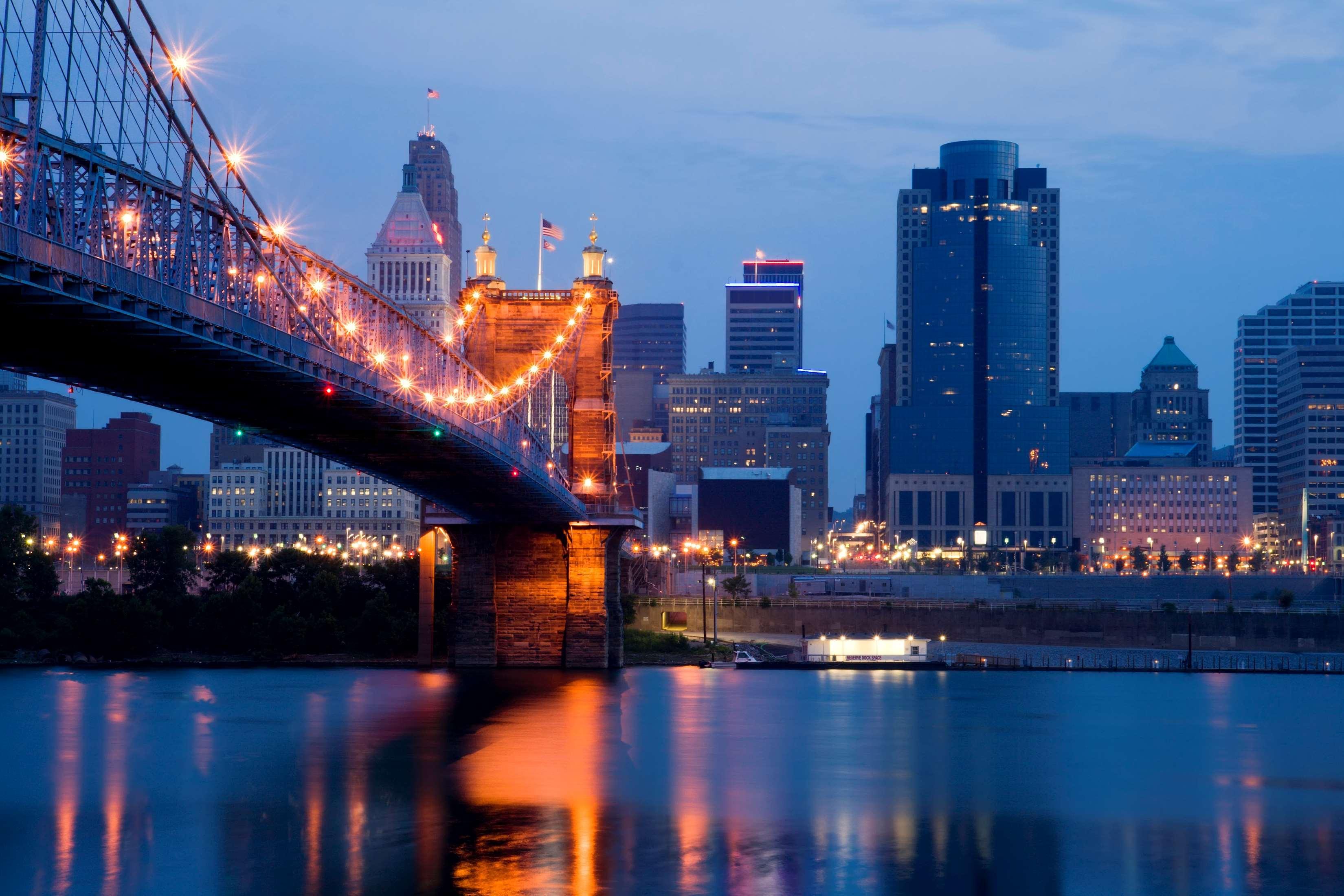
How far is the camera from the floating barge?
85.8 meters

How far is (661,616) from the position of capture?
106 metres

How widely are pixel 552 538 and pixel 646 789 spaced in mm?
33837

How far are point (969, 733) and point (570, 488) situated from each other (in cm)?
2616

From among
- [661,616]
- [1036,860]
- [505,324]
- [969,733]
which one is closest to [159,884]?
[1036,860]

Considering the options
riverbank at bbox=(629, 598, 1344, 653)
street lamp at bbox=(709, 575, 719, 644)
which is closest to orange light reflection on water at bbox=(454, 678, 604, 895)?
street lamp at bbox=(709, 575, 719, 644)

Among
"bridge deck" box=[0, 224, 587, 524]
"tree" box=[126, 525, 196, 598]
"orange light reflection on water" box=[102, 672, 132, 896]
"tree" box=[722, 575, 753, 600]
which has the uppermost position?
"bridge deck" box=[0, 224, 587, 524]

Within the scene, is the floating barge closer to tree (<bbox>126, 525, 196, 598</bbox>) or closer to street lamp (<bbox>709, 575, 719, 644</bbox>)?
street lamp (<bbox>709, 575, 719, 644</bbox>)

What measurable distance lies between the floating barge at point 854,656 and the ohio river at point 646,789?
36.8 feet

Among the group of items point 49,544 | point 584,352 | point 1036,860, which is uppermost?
point 584,352

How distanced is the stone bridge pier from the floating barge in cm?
1205

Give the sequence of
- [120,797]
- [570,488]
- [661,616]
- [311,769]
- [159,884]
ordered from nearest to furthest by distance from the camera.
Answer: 1. [159,884]
2. [120,797]
3. [311,769]
4. [570,488]
5. [661,616]

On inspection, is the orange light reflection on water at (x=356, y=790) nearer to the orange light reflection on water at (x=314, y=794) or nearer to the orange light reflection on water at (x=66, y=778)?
the orange light reflection on water at (x=314, y=794)

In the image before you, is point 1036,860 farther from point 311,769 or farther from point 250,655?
point 250,655

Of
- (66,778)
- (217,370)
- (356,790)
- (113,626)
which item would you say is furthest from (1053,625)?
(217,370)
